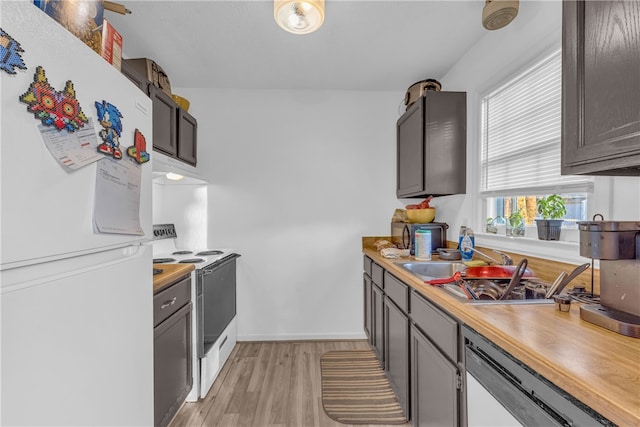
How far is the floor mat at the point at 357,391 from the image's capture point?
6.05 feet

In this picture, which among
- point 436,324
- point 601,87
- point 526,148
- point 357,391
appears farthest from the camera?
point 357,391

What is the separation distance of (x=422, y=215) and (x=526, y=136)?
955mm

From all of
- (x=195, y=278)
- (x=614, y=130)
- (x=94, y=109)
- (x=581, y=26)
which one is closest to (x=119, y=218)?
(x=94, y=109)

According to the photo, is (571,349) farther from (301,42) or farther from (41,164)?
(301,42)

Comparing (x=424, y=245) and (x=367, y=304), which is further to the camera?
(x=367, y=304)

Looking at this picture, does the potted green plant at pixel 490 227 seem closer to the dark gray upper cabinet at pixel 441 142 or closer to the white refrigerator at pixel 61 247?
the dark gray upper cabinet at pixel 441 142

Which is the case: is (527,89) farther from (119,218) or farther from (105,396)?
→ (105,396)

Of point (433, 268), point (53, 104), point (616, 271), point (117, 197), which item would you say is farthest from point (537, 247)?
point (53, 104)

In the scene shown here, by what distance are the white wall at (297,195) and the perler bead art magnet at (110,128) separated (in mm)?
2041

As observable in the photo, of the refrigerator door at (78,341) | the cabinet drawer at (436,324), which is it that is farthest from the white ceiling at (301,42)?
the cabinet drawer at (436,324)

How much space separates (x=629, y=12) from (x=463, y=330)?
1024 mm

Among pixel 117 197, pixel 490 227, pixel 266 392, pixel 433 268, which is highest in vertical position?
pixel 117 197

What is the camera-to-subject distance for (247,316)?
9.79 feet

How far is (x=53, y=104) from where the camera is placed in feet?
2.24
